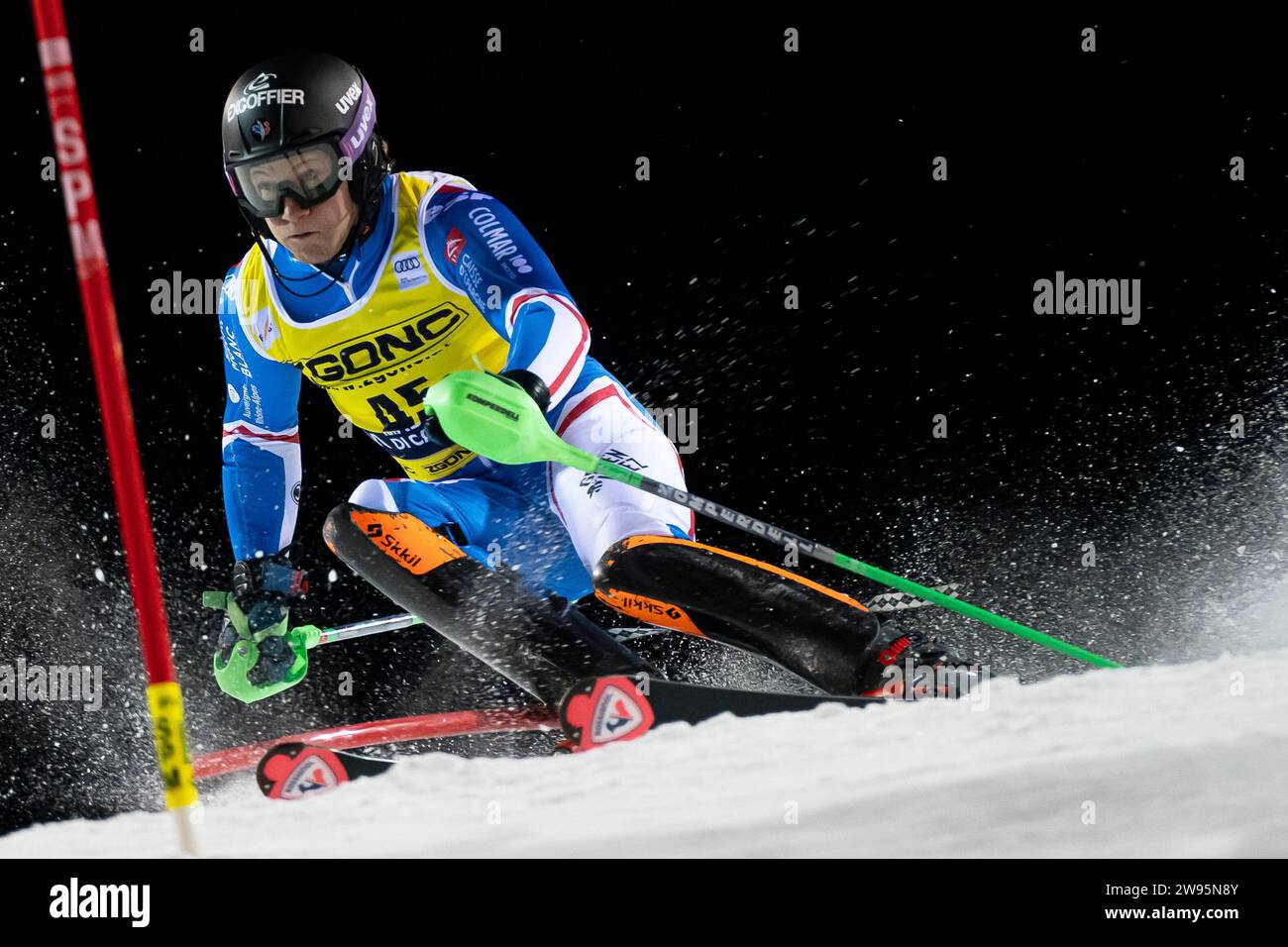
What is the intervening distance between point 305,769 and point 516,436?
869 mm

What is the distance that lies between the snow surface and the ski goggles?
1.43 metres

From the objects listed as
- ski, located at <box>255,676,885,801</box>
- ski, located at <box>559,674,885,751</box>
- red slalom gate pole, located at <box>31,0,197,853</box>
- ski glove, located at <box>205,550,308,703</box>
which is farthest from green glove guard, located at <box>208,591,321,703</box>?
red slalom gate pole, located at <box>31,0,197,853</box>

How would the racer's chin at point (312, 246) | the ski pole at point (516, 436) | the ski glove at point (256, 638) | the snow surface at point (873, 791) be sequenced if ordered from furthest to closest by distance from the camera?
the ski glove at point (256, 638) → the racer's chin at point (312, 246) → the ski pole at point (516, 436) → the snow surface at point (873, 791)

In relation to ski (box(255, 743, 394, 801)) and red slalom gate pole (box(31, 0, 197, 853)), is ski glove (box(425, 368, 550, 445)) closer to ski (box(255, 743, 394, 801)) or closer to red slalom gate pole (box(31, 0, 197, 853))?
ski (box(255, 743, 394, 801))

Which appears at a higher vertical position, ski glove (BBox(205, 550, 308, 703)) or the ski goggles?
the ski goggles

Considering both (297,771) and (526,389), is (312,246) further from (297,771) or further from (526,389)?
(297,771)

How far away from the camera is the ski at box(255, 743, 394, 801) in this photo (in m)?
2.89

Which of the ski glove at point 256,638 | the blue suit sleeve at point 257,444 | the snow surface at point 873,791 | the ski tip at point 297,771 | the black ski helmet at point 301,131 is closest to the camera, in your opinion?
the snow surface at point 873,791

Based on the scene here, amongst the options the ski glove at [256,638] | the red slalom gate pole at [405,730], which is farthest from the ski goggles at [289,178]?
the red slalom gate pole at [405,730]

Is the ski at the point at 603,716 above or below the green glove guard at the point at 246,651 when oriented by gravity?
below

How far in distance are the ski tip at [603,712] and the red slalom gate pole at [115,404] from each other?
1095 mm

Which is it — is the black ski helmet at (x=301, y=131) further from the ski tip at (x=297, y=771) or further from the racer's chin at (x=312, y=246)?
the ski tip at (x=297, y=771)

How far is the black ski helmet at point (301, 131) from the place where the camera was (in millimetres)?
3105
